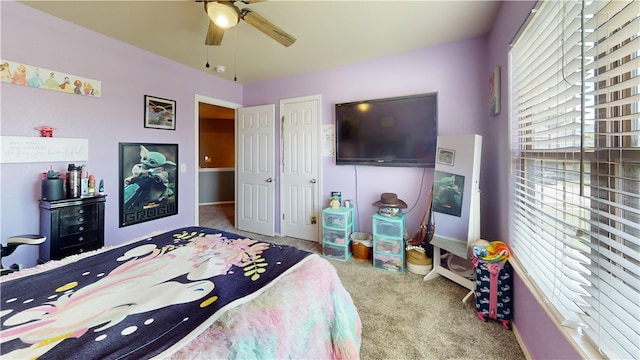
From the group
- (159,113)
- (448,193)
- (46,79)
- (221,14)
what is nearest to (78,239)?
(46,79)

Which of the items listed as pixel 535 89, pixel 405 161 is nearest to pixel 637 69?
pixel 535 89

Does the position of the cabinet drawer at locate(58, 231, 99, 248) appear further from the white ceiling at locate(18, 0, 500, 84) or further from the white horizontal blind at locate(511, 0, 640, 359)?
the white horizontal blind at locate(511, 0, 640, 359)

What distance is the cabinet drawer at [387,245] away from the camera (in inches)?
104

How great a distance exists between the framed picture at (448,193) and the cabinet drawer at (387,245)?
1.83 feet

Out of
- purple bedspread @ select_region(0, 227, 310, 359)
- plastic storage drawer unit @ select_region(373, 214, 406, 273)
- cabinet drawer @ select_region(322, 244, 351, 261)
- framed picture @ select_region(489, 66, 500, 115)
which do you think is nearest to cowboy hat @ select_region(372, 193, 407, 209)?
plastic storage drawer unit @ select_region(373, 214, 406, 273)

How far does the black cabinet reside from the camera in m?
2.08

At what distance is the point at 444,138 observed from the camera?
95.7 inches

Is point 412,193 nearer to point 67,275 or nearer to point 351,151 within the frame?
point 351,151

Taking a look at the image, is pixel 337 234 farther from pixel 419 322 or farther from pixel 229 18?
pixel 229 18

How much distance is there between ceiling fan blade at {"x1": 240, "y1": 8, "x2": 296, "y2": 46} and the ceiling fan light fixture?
0.09 meters

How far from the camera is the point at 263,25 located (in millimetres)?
1883

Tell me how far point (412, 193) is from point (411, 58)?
162 cm

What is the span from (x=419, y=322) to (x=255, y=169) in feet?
10.2

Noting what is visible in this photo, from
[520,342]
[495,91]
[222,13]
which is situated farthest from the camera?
[495,91]
